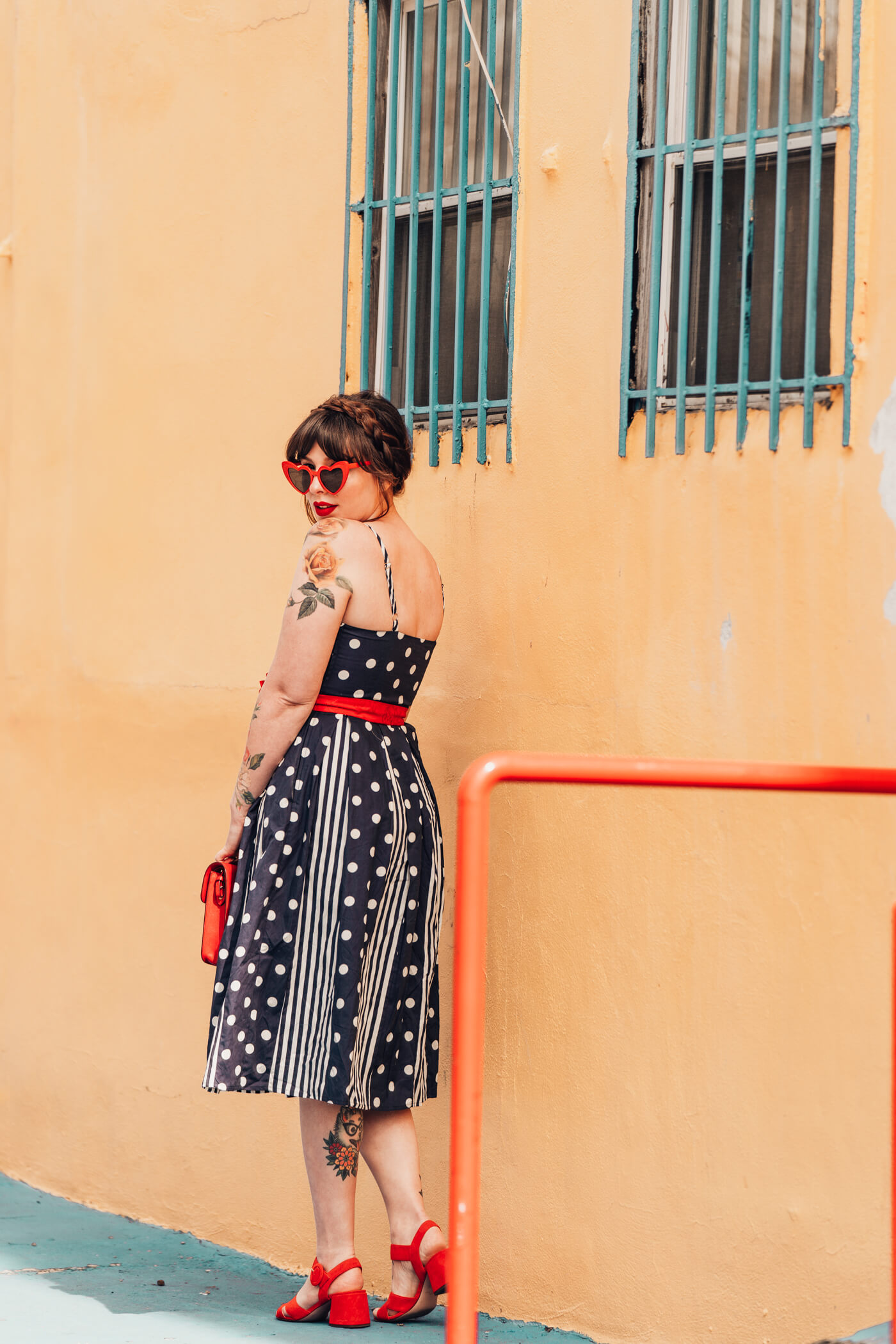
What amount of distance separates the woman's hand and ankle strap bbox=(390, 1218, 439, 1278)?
912mm

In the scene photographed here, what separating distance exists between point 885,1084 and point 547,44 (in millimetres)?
2433

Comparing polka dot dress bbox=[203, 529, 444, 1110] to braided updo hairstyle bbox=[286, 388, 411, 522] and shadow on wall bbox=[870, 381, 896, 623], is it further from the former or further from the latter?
shadow on wall bbox=[870, 381, 896, 623]

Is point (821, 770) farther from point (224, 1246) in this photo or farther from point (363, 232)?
point (224, 1246)

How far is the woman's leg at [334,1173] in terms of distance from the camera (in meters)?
3.61

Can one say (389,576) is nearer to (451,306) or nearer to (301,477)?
(301,477)

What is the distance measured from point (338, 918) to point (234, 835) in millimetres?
335

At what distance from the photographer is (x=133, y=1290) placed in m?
4.05

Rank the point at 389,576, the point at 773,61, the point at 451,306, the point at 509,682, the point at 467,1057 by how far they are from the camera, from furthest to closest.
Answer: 1. the point at 451,306
2. the point at 509,682
3. the point at 389,576
4. the point at 773,61
5. the point at 467,1057

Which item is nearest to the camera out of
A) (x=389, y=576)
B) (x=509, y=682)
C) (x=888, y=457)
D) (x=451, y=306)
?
(x=888, y=457)

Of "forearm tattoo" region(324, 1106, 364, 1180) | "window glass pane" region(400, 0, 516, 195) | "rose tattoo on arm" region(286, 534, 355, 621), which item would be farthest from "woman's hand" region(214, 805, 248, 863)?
"window glass pane" region(400, 0, 516, 195)

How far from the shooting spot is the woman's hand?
3654 mm

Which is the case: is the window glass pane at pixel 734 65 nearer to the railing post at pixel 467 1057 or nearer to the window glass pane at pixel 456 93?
the window glass pane at pixel 456 93

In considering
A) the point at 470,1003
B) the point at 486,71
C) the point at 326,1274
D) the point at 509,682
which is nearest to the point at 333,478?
the point at 509,682

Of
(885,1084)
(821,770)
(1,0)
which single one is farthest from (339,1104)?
(1,0)
